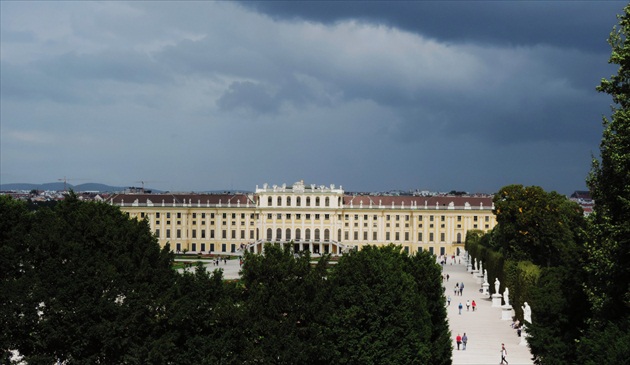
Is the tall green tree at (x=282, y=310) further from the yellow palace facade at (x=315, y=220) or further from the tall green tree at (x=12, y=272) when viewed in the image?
the yellow palace facade at (x=315, y=220)

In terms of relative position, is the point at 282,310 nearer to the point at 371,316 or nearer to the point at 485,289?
the point at 371,316

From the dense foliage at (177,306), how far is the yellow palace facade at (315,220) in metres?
89.1

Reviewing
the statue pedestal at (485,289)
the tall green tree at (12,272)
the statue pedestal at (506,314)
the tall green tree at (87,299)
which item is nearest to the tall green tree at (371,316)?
the tall green tree at (87,299)

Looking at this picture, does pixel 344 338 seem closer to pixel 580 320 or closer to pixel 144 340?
pixel 144 340

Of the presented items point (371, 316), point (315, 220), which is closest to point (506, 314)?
point (371, 316)

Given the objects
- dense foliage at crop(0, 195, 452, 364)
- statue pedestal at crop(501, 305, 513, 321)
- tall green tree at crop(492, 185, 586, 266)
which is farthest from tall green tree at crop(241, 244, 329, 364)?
tall green tree at crop(492, 185, 586, 266)

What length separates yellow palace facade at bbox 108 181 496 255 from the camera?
125 metres

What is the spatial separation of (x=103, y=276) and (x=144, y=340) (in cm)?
286

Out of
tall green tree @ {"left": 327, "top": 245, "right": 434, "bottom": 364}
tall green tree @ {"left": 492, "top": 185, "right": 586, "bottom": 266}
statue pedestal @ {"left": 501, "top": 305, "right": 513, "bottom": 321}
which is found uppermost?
tall green tree @ {"left": 492, "top": 185, "right": 586, "bottom": 266}

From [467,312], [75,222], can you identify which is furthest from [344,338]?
[467,312]

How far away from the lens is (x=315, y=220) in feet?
414

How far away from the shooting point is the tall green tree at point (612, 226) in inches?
986

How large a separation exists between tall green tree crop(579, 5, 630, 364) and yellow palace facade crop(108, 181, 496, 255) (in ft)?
311

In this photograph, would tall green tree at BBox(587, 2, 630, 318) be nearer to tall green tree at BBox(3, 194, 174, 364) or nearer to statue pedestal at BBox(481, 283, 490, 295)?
tall green tree at BBox(3, 194, 174, 364)
